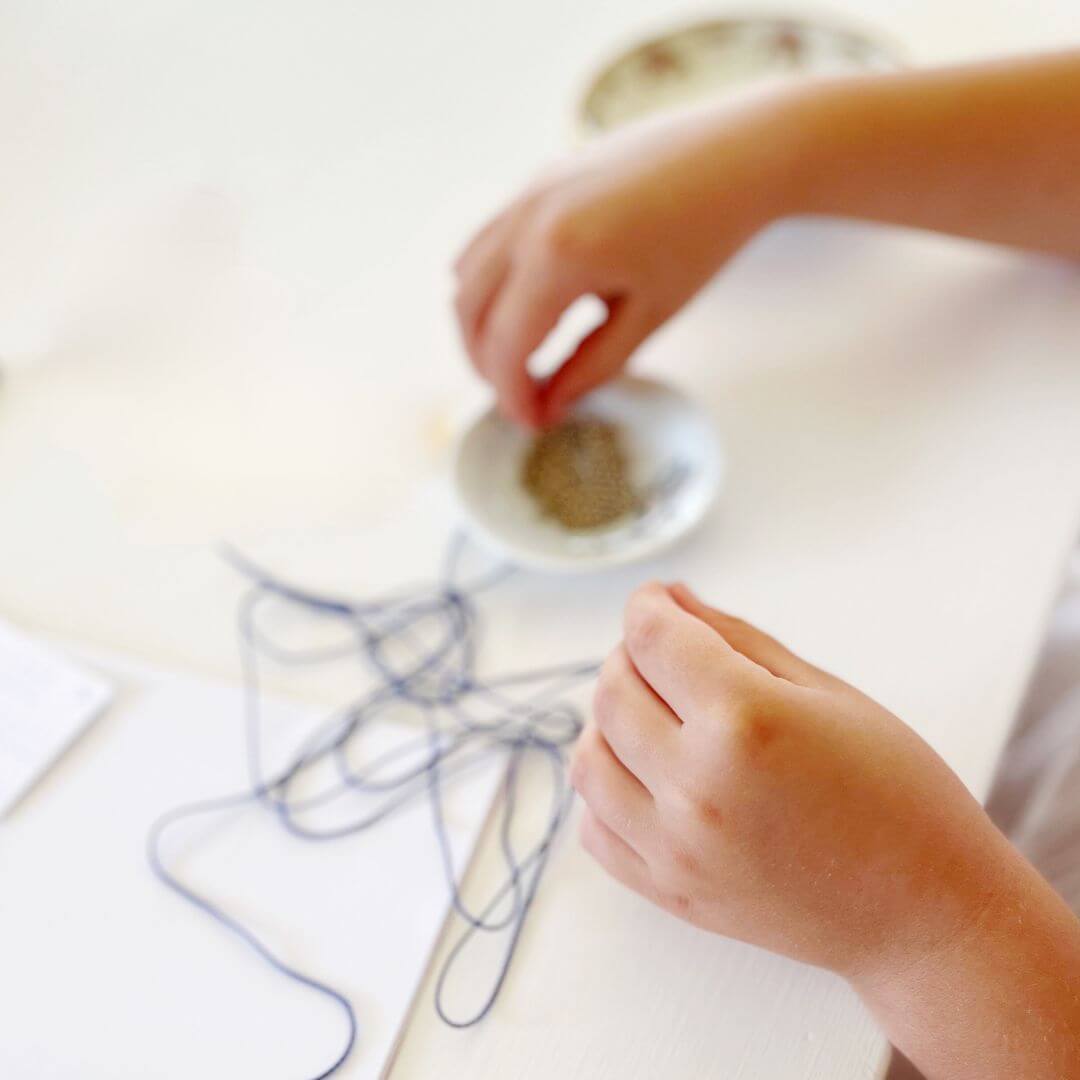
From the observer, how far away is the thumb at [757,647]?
1.54 feet

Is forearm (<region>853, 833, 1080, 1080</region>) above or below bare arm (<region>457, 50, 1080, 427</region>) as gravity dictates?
below

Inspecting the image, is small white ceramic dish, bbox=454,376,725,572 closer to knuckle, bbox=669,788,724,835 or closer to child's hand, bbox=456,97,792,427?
child's hand, bbox=456,97,792,427

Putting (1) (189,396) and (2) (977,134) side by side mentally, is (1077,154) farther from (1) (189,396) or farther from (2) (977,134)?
(1) (189,396)

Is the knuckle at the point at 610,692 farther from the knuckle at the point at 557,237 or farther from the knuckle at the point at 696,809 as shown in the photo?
the knuckle at the point at 557,237

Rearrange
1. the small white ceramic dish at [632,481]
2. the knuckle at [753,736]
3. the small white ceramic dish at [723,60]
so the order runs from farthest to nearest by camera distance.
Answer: the small white ceramic dish at [723,60], the small white ceramic dish at [632,481], the knuckle at [753,736]

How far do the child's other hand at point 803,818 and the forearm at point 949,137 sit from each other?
367mm

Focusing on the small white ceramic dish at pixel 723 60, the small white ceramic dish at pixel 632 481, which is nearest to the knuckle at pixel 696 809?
the small white ceramic dish at pixel 632 481

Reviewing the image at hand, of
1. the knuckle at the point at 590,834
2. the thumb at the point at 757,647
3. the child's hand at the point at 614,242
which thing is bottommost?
the knuckle at the point at 590,834

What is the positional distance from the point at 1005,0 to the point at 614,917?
2.83ft

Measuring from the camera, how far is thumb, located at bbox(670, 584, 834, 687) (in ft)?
1.54

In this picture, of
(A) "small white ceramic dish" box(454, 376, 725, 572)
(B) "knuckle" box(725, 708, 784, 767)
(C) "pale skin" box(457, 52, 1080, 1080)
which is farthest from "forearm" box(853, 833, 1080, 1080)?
(A) "small white ceramic dish" box(454, 376, 725, 572)

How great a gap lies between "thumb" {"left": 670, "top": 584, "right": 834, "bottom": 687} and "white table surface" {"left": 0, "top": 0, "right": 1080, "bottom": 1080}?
9 centimetres

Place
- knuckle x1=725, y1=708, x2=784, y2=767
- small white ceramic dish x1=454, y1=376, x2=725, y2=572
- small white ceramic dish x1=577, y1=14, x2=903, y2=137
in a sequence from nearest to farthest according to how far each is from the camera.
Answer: knuckle x1=725, y1=708, x2=784, y2=767 < small white ceramic dish x1=454, y1=376, x2=725, y2=572 < small white ceramic dish x1=577, y1=14, x2=903, y2=137

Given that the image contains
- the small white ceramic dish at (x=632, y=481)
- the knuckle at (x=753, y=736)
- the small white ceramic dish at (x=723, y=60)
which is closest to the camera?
the knuckle at (x=753, y=736)
